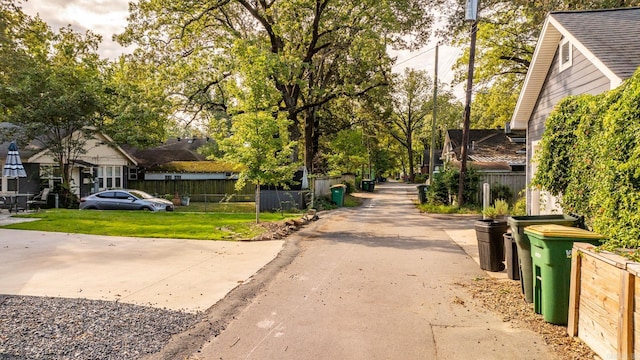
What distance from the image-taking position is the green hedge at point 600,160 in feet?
15.3

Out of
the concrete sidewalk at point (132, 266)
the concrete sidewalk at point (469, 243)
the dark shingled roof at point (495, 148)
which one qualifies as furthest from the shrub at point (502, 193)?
the concrete sidewalk at point (132, 266)

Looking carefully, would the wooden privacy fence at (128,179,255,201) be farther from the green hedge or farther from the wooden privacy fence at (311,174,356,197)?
the green hedge

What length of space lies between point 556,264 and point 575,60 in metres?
7.29

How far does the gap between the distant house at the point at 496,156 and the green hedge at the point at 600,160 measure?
47.1 ft

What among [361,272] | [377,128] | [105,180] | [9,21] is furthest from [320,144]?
[361,272]

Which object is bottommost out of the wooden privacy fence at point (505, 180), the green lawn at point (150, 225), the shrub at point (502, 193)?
the green lawn at point (150, 225)

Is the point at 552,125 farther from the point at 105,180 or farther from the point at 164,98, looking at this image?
the point at 105,180

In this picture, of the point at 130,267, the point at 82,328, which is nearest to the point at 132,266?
the point at 130,267

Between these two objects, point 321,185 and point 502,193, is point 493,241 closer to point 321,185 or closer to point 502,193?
point 502,193

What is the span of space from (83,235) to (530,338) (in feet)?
41.1

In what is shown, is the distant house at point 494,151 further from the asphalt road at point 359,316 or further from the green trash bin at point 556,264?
the green trash bin at point 556,264

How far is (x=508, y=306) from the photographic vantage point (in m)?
6.17

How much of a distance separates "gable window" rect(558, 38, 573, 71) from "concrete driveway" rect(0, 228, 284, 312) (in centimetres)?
881

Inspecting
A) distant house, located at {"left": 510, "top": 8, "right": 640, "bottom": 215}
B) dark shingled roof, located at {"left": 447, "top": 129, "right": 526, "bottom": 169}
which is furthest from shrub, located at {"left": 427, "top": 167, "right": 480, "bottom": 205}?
distant house, located at {"left": 510, "top": 8, "right": 640, "bottom": 215}
